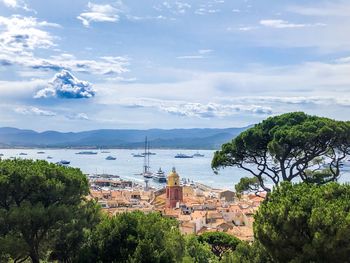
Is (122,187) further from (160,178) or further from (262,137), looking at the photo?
(262,137)

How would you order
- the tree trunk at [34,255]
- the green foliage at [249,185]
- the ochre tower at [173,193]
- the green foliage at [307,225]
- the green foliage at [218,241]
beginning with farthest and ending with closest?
the ochre tower at [173,193]
the green foliage at [218,241]
the green foliage at [249,185]
the tree trunk at [34,255]
the green foliage at [307,225]

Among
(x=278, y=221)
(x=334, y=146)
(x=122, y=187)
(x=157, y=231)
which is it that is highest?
(x=334, y=146)

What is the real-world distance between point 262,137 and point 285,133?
3.72 feet

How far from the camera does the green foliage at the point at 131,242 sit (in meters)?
12.1

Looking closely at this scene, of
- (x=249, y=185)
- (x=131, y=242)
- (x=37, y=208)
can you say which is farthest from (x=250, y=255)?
(x=37, y=208)

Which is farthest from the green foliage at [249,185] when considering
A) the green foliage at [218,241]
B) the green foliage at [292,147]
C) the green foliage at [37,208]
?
the green foliage at [218,241]

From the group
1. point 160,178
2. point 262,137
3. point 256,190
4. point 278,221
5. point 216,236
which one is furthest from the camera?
point 160,178

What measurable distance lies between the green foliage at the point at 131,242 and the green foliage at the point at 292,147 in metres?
3.99

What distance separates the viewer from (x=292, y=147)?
1517 centimetres

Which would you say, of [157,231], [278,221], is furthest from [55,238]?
[278,221]

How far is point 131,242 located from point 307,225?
491 cm

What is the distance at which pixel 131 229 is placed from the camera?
501 inches

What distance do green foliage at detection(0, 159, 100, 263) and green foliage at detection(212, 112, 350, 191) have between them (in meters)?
5.42

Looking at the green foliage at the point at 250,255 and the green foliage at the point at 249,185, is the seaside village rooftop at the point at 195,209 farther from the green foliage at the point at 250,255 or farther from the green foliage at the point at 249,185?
the green foliage at the point at 250,255
